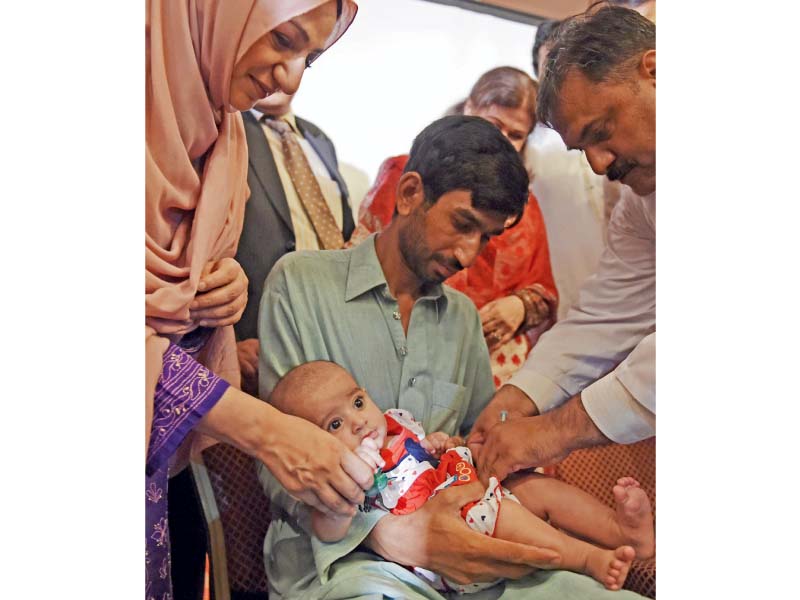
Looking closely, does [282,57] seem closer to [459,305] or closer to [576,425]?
[459,305]

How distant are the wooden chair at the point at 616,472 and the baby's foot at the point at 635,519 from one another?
0.07ft

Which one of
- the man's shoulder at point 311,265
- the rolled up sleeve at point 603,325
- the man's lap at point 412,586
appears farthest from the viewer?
the rolled up sleeve at point 603,325

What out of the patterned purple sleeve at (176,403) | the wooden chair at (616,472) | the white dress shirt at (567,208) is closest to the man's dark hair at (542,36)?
the white dress shirt at (567,208)

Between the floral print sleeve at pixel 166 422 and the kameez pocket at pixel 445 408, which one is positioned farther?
the kameez pocket at pixel 445 408

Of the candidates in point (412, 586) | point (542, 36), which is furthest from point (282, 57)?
point (412, 586)

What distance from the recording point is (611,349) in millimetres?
2029

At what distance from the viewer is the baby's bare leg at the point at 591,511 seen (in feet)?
6.33

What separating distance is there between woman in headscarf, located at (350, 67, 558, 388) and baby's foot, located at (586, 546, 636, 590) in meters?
0.36

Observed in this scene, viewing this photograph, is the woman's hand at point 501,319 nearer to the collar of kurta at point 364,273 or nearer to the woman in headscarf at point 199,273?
the collar of kurta at point 364,273

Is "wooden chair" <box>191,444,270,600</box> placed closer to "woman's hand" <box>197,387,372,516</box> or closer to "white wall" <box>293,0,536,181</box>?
"woman's hand" <box>197,387,372,516</box>

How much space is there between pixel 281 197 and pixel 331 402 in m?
0.38
